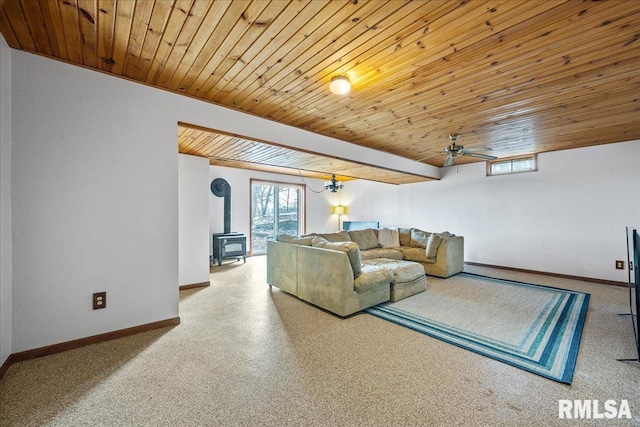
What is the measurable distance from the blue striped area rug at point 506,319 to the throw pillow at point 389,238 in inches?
60.2

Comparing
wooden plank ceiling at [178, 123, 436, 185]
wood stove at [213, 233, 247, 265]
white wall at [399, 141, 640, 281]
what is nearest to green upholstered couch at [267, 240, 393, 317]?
wooden plank ceiling at [178, 123, 436, 185]

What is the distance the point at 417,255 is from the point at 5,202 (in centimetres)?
527

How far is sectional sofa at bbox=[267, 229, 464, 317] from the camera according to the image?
9.84 ft

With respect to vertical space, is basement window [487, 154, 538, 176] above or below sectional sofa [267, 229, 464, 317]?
above

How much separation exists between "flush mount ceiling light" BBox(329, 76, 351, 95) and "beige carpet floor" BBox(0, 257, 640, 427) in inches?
91.6

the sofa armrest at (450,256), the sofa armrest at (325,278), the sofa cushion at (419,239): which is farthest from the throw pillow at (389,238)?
the sofa armrest at (325,278)

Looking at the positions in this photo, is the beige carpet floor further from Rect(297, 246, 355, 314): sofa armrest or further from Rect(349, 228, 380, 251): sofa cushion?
Rect(349, 228, 380, 251): sofa cushion

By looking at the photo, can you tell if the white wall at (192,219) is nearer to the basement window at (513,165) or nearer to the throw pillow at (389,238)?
the throw pillow at (389,238)

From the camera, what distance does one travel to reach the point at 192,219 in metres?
4.28

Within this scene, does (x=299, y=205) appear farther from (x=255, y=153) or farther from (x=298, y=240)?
(x=298, y=240)

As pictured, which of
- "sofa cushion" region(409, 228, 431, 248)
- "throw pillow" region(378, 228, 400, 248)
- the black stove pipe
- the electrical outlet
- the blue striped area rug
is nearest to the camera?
the blue striped area rug

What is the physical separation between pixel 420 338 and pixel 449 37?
250 centimetres

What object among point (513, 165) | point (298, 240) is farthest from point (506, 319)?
point (513, 165)

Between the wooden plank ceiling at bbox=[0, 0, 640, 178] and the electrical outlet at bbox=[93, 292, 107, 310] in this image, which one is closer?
the wooden plank ceiling at bbox=[0, 0, 640, 178]
